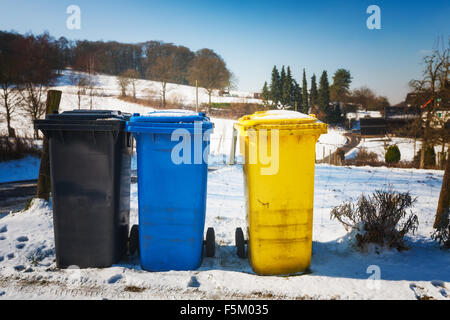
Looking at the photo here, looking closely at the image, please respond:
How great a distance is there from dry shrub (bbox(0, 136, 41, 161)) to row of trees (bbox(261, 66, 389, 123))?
13.1 m

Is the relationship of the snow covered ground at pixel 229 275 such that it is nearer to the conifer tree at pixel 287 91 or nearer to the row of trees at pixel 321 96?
the row of trees at pixel 321 96

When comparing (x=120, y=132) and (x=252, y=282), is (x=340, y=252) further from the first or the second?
(x=120, y=132)

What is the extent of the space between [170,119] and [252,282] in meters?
1.64

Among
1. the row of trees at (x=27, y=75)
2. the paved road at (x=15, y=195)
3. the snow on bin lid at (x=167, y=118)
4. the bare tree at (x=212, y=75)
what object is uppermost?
the bare tree at (x=212, y=75)


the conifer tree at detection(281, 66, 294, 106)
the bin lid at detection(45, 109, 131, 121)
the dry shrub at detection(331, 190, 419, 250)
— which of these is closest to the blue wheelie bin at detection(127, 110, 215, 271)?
the bin lid at detection(45, 109, 131, 121)

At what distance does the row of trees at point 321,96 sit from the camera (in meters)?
29.9

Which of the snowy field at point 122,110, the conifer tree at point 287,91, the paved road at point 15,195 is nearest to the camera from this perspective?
the paved road at point 15,195

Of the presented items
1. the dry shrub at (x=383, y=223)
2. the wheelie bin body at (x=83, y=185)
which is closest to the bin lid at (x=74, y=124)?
the wheelie bin body at (x=83, y=185)

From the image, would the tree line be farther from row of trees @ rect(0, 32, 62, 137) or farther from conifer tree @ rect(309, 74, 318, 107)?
conifer tree @ rect(309, 74, 318, 107)

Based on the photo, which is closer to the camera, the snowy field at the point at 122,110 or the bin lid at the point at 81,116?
the bin lid at the point at 81,116

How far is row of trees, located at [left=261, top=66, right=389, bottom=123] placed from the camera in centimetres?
2986

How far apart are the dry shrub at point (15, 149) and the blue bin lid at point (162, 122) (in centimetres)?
1058
